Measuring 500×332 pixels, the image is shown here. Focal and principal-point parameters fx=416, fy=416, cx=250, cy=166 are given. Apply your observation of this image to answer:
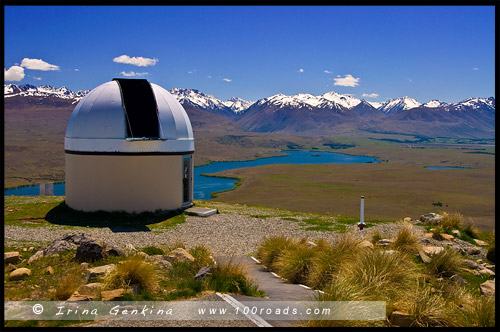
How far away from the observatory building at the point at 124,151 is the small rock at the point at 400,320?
12.5 meters

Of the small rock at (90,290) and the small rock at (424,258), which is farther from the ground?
the small rock at (90,290)

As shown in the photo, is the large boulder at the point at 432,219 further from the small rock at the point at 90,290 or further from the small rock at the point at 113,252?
the small rock at the point at 90,290

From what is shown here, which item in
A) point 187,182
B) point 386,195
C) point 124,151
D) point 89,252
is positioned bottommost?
point 386,195

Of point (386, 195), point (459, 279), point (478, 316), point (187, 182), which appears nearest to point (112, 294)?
point (478, 316)

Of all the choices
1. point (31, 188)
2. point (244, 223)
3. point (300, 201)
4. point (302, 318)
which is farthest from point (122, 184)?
point (31, 188)

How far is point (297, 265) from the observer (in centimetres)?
834

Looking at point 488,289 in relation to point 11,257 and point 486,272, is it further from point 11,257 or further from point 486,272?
point 11,257

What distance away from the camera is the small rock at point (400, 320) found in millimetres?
5488

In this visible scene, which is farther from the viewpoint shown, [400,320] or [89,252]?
[89,252]

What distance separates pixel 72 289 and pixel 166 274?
6.58 feet

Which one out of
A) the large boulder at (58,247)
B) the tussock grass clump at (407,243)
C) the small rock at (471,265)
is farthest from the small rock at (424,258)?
the large boulder at (58,247)

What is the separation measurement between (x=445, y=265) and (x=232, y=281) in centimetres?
481

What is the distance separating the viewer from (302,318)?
17.7 feet

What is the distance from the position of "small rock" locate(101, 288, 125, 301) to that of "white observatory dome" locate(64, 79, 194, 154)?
34.1ft
